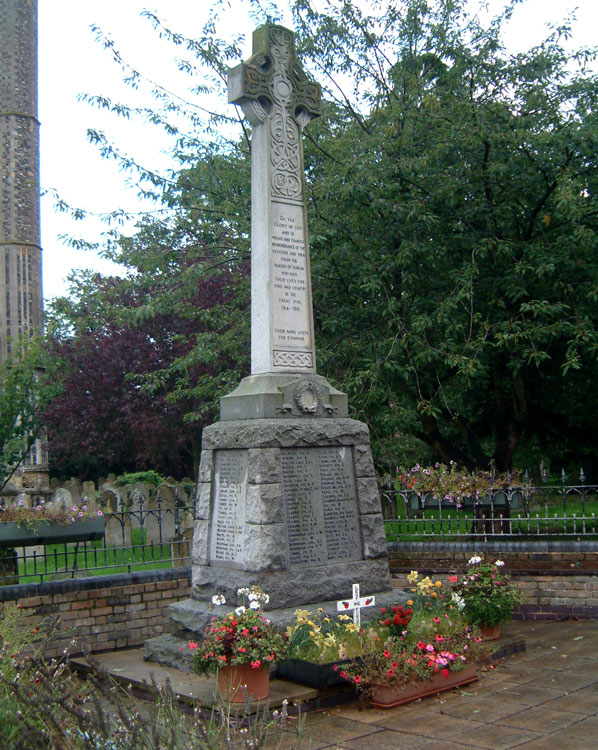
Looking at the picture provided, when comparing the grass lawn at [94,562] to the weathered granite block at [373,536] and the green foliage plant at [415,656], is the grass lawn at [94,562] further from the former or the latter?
the green foliage plant at [415,656]

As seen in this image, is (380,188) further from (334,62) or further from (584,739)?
(584,739)

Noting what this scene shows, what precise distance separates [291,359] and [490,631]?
3.37 m

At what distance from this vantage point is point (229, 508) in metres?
7.68

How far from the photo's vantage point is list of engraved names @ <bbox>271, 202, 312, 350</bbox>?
7858 millimetres

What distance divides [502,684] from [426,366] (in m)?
5.88

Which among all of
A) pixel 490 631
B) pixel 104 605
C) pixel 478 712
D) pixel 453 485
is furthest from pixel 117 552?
pixel 478 712

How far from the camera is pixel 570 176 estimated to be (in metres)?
10.2

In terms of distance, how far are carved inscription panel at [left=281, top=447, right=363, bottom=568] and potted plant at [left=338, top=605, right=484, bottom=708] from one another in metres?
1.05

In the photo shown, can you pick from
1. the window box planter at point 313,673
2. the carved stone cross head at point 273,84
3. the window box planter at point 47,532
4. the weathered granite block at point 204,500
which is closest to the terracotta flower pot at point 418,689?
the window box planter at point 313,673

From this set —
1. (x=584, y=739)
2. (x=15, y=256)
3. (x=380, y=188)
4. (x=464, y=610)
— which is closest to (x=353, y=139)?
(x=380, y=188)

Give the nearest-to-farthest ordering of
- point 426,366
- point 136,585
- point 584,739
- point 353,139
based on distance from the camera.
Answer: point 584,739
point 136,585
point 353,139
point 426,366

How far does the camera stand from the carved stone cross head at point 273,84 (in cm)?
805

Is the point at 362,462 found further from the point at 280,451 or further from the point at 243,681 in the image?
the point at 243,681

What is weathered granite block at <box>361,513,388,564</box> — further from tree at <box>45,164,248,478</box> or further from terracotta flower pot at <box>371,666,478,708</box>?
tree at <box>45,164,248,478</box>
